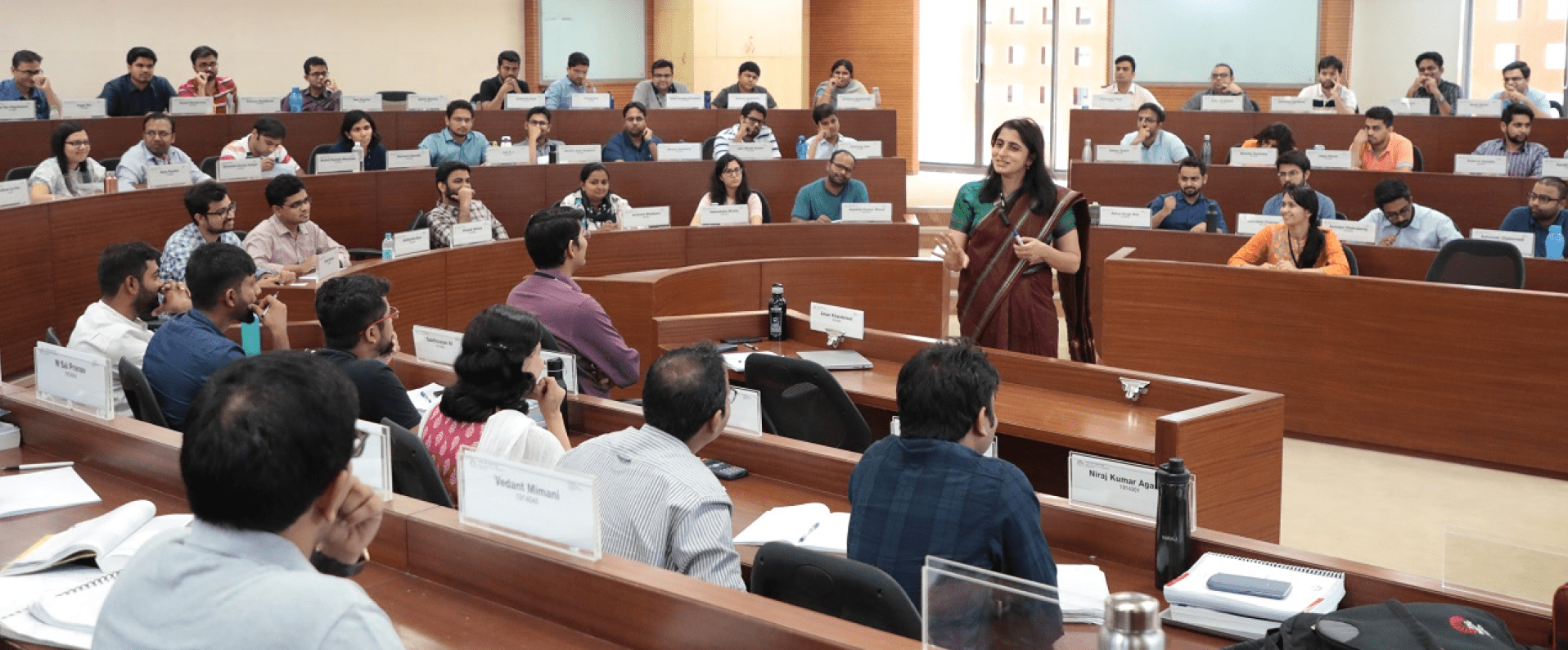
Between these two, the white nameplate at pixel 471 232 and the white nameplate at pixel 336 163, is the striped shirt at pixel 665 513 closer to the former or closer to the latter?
the white nameplate at pixel 471 232

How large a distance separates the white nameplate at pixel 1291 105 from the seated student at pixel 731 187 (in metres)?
3.96

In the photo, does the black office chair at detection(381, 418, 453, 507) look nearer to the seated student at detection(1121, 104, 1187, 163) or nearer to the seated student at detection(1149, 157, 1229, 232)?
the seated student at detection(1149, 157, 1229, 232)

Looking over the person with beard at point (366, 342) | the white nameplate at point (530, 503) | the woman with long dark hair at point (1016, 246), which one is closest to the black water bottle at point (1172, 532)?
the white nameplate at point (530, 503)

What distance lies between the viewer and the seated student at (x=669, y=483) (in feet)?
7.38

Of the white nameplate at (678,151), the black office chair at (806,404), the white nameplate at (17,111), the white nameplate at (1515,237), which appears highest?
the white nameplate at (17,111)

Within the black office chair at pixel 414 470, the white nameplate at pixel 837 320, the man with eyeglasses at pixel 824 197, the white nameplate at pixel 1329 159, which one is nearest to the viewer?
the black office chair at pixel 414 470

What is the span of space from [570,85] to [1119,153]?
425 centimetres

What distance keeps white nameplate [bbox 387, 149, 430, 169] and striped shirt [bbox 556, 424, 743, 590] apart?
18.0 feet

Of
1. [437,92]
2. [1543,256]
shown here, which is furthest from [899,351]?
[437,92]

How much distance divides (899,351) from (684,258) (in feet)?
8.20

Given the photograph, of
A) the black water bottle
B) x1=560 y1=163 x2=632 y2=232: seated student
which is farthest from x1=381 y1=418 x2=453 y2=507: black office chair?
x1=560 y1=163 x2=632 y2=232: seated student

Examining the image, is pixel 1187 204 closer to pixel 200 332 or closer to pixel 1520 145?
pixel 1520 145

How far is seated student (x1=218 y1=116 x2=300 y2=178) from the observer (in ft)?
23.1

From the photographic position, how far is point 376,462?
7.96ft
